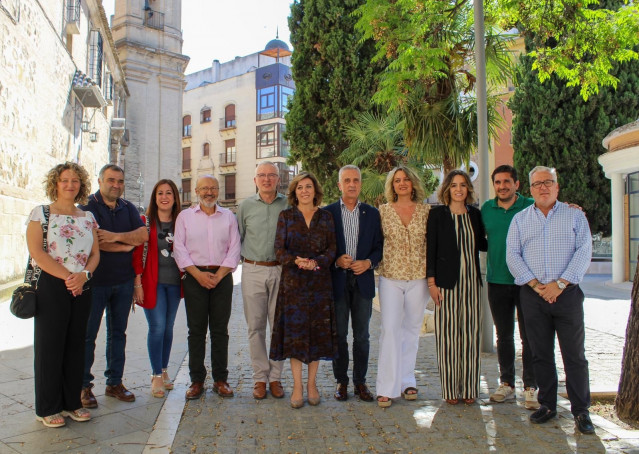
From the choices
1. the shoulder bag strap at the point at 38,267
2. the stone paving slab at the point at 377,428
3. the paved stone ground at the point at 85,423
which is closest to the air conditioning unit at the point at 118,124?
the paved stone ground at the point at 85,423

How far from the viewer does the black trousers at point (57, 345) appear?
4.02m

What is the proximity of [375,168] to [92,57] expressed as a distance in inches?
407

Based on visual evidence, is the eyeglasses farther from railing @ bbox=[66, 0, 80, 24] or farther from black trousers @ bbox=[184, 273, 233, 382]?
railing @ bbox=[66, 0, 80, 24]

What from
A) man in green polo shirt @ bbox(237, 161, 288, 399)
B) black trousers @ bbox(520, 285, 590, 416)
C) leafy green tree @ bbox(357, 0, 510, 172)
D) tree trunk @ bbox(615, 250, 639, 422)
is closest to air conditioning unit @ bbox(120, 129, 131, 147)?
leafy green tree @ bbox(357, 0, 510, 172)

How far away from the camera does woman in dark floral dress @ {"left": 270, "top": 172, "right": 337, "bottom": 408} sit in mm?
4641

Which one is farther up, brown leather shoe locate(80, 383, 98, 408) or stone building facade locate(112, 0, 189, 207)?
stone building facade locate(112, 0, 189, 207)

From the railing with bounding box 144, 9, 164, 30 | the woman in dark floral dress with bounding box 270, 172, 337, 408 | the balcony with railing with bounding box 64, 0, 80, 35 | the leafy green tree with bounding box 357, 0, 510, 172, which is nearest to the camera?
the woman in dark floral dress with bounding box 270, 172, 337, 408

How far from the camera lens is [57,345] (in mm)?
4078

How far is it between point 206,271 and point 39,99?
29.1 ft

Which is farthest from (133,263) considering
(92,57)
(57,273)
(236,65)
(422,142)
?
(236,65)

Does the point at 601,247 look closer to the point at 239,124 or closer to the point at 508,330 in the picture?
the point at 508,330

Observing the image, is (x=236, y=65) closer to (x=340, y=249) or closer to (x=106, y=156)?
(x=106, y=156)

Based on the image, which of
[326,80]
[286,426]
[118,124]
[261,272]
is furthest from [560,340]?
[118,124]

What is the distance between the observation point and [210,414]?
4430 mm
